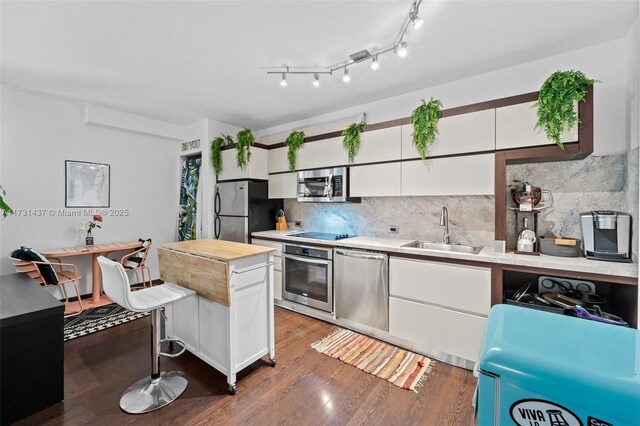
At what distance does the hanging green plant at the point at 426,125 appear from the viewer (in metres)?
2.73

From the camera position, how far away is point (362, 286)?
9.62 ft

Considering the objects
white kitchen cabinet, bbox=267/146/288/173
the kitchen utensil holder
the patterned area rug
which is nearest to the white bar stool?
the patterned area rug

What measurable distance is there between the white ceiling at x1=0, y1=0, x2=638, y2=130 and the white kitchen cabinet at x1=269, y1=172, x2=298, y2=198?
1193mm

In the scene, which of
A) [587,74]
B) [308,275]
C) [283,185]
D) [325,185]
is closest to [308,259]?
[308,275]

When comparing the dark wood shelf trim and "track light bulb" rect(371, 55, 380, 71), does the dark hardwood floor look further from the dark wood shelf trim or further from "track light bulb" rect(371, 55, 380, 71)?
"track light bulb" rect(371, 55, 380, 71)

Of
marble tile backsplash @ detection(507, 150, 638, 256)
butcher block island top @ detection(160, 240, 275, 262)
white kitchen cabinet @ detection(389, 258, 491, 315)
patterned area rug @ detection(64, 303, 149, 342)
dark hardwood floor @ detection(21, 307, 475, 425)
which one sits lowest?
dark hardwood floor @ detection(21, 307, 475, 425)

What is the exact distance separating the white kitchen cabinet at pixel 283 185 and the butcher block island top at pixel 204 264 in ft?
5.36

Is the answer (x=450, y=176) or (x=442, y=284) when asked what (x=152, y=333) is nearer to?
(x=442, y=284)

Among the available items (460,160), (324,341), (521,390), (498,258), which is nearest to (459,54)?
(460,160)

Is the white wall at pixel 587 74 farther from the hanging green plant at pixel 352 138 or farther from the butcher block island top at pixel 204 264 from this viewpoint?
the butcher block island top at pixel 204 264

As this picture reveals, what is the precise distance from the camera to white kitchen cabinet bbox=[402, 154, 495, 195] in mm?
2510

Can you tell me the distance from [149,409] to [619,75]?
454 centimetres

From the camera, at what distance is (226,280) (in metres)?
2.00

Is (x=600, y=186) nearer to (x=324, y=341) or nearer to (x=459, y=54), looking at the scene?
(x=459, y=54)
